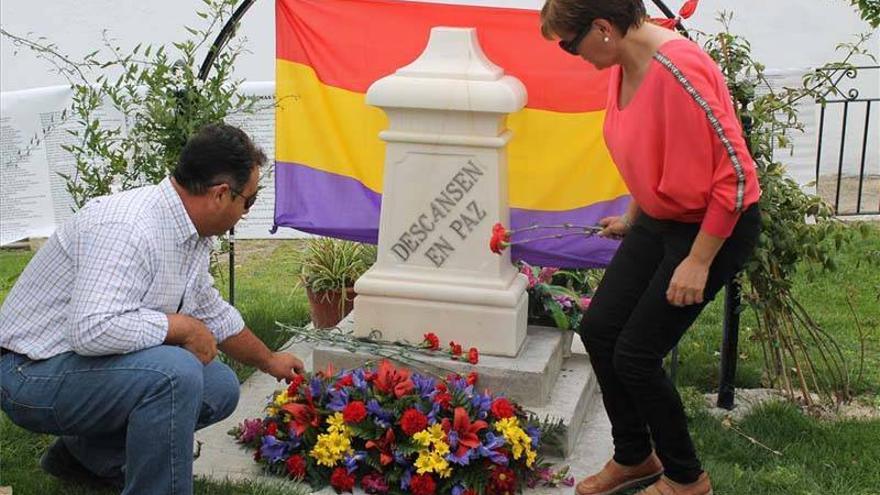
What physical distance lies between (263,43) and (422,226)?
520 cm

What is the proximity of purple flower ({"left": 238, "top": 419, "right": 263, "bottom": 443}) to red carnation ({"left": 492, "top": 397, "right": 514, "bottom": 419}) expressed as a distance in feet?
2.61

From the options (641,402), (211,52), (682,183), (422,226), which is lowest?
(641,402)

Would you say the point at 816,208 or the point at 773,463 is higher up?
the point at 816,208

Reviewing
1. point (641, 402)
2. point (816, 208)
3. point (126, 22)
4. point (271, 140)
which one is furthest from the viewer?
point (126, 22)

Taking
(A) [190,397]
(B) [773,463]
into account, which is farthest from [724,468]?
(A) [190,397]

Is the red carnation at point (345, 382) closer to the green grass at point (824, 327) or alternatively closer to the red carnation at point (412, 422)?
the red carnation at point (412, 422)

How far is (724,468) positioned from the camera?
13.2ft

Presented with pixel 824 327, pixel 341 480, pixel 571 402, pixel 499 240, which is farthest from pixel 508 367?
pixel 824 327

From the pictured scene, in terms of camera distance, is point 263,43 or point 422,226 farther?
point 263,43

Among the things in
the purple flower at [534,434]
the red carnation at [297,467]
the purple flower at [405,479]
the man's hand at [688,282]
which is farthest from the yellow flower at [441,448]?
the man's hand at [688,282]

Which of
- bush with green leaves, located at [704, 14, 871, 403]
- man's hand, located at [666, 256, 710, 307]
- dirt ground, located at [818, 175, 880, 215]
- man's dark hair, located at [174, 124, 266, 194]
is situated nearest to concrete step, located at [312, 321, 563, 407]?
bush with green leaves, located at [704, 14, 871, 403]

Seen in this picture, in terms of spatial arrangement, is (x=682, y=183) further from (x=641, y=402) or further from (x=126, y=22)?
(x=126, y=22)

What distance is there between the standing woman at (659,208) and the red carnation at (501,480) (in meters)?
0.29

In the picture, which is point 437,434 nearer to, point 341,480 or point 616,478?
point 341,480
